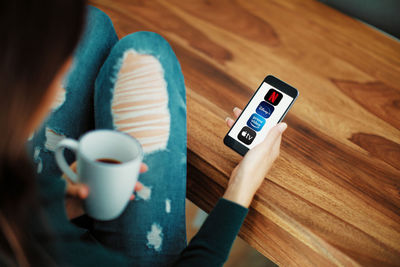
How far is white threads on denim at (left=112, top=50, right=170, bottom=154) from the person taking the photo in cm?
53

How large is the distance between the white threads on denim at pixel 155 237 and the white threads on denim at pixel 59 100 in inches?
10.1

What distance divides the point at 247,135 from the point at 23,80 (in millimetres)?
378

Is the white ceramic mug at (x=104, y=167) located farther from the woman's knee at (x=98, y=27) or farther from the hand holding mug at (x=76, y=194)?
the woman's knee at (x=98, y=27)

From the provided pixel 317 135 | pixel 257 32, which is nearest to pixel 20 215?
pixel 317 135

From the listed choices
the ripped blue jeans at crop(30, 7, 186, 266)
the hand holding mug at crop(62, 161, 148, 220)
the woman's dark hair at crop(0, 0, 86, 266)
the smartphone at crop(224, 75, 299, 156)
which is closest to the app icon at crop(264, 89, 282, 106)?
the smartphone at crop(224, 75, 299, 156)

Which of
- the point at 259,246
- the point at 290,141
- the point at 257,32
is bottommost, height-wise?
the point at 259,246

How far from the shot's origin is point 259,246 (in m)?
0.55

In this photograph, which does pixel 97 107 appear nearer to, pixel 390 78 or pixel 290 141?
pixel 290 141

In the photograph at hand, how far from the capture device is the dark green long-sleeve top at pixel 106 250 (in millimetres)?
416

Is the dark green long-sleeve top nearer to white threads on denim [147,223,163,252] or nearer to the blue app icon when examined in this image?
white threads on denim [147,223,163,252]

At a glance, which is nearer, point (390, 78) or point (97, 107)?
point (97, 107)

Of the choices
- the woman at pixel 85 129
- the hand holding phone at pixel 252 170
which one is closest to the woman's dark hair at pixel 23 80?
the woman at pixel 85 129

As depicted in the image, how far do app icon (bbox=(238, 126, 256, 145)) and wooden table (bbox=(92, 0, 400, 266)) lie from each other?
31 millimetres

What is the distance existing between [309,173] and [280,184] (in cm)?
6
